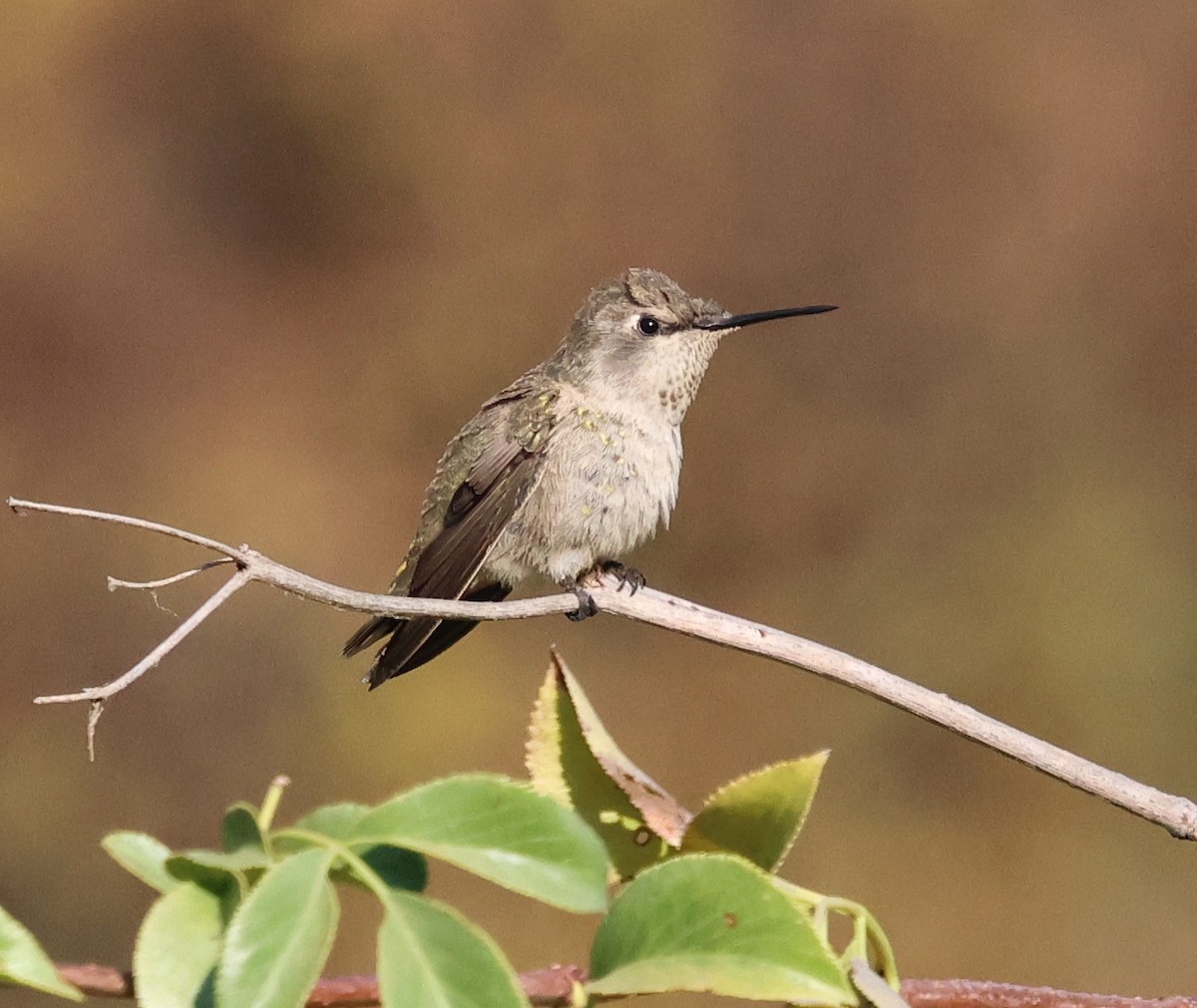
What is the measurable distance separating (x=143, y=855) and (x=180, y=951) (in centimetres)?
5

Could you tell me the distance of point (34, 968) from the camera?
1.74ft

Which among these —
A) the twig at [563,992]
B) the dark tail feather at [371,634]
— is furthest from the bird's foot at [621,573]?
the twig at [563,992]

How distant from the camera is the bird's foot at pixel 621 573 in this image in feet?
6.73

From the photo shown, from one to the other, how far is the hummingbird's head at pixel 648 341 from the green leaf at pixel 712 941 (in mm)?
1573

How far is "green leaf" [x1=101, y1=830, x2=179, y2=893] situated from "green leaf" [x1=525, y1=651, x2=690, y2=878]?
0.65 ft

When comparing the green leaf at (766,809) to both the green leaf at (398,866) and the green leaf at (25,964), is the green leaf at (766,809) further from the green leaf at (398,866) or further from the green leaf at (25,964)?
the green leaf at (25,964)

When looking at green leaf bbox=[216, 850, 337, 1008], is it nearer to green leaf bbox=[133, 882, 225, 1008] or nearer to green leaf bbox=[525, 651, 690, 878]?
green leaf bbox=[133, 882, 225, 1008]

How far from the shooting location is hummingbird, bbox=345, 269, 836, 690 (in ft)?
6.73

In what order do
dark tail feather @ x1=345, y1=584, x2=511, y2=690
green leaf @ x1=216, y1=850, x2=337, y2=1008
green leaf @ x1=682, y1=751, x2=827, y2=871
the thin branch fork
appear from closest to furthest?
1. green leaf @ x1=216, y1=850, x2=337, y2=1008
2. green leaf @ x1=682, y1=751, x2=827, y2=871
3. the thin branch fork
4. dark tail feather @ x1=345, y1=584, x2=511, y2=690

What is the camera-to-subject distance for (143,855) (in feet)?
1.91

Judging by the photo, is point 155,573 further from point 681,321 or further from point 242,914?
point 242,914

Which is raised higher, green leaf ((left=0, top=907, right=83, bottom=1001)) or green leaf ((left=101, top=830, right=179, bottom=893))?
green leaf ((left=101, top=830, right=179, bottom=893))

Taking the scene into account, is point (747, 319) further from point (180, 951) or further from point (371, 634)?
point (180, 951)

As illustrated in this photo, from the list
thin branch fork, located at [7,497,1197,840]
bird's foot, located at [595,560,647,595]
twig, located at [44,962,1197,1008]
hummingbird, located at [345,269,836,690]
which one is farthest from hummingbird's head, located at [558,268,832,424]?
twig, located at [44,962,1197,1008]
